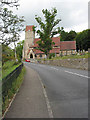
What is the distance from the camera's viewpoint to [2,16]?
7.99 metres

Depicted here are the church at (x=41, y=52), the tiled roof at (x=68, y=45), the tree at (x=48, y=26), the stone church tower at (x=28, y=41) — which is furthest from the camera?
the stone church tower at (x=28, y=41)

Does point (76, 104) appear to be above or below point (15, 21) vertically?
below

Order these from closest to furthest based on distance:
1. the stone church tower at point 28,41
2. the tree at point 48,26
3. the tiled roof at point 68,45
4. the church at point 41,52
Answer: the tree at point 48,26 < the tiled roof at point 68,45 < the church at point 41,52 < the stone church tower at point 28,41

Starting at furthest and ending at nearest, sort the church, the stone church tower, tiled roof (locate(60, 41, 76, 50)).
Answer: the stone church tower → the church → tiled roof (locate(60, 41, 76, 50))

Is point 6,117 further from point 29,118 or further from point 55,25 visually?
point 55,25

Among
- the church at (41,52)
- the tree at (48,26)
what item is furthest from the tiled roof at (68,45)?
the tree at (48,26)

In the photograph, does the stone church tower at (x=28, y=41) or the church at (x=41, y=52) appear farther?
the stone church tower at (x=28, y=41)

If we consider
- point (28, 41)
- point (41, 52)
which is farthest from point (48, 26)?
point (28, 41)

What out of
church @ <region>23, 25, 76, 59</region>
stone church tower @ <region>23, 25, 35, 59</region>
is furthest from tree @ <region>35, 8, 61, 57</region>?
stone church tower @ <region>23, 25, 35, 59</region>

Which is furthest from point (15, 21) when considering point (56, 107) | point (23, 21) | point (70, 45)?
point (70, 45)

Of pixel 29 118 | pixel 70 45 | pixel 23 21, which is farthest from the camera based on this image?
pixel 70 45

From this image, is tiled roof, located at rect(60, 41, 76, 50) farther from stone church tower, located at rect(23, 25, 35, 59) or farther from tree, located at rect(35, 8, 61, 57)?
tree, located at rect(35, 8, 61, 57)

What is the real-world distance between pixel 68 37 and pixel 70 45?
1414 centimetres

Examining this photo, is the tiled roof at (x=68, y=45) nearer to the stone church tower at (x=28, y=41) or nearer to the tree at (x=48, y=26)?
the stone church tower at (x=28, y=41)
